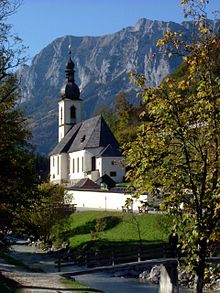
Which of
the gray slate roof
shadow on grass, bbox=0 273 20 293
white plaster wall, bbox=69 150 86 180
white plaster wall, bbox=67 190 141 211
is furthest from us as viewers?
white plaster wall, bbox=69 150 86 180

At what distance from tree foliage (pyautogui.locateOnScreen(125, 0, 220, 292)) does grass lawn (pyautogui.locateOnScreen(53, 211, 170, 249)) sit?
2990cm

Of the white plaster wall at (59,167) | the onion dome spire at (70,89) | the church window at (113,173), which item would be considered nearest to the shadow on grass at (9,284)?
the church window at (113,173)

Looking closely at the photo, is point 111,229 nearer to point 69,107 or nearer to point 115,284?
point 115,284

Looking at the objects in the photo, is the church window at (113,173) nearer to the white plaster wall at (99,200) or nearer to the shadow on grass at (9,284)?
the white plaster wall at (99,200)

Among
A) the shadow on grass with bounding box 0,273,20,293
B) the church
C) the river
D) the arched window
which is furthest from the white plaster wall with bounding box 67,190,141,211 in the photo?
the arched window

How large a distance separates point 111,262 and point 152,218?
1209 cm

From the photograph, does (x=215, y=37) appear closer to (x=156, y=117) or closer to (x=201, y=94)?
(x=201, y=94)

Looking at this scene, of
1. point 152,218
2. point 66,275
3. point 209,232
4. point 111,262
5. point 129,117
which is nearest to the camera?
point 209,232

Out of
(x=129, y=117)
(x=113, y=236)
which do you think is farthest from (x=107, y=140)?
(x=113, y=236)

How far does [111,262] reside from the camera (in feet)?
111

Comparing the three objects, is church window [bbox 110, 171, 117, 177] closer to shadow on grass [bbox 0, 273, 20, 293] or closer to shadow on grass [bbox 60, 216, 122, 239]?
shadow on grass [bbox 60, 216, 122, 239]

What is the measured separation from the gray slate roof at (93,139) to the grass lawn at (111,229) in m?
24.6

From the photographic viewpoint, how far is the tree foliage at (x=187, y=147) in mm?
8992

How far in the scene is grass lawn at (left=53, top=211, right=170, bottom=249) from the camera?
4291cm
